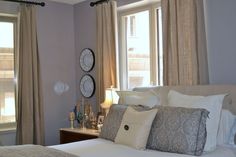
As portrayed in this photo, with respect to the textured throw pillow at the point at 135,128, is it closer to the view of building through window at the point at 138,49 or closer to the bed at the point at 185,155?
the bed at the point at 185,155

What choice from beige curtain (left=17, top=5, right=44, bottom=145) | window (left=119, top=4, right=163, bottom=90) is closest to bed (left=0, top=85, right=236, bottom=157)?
window (left=119, top=4, right=163, bottom=90)

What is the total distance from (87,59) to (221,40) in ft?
7.37

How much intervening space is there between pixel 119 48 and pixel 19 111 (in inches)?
64.5

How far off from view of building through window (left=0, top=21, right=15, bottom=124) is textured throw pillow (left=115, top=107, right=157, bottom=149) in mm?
→ 2287

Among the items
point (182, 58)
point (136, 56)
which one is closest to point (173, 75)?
point (182, 58)

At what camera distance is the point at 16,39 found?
14.6ft

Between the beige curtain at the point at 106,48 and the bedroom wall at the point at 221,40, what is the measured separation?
141 centimetres

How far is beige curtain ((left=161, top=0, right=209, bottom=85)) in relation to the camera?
3.16 meters

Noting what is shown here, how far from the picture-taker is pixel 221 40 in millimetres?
3102

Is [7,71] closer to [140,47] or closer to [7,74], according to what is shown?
[7,74]

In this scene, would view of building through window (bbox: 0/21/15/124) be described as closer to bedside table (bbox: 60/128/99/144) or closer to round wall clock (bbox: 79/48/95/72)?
bedside table (bbox: 60/128/99/144)

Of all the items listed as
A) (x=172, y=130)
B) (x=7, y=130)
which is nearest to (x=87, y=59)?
(x=7, y=130)

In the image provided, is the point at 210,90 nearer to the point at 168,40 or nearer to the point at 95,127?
the point at 168,40

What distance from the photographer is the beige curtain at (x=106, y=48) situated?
13.8ft
